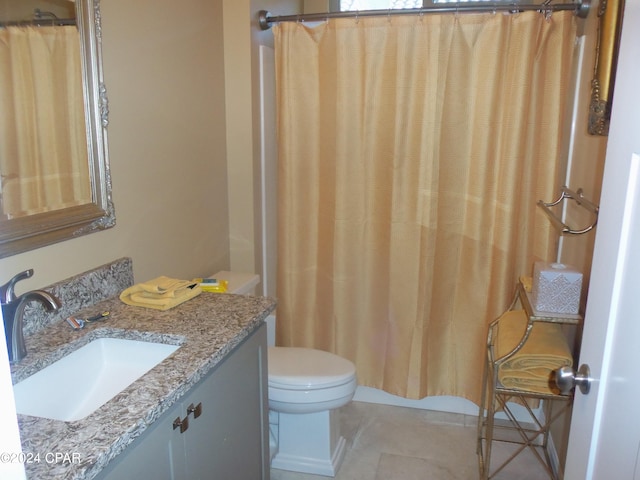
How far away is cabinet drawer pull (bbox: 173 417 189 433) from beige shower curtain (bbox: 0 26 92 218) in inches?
27.1

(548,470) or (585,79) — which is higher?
(585,79)

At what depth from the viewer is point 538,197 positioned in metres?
2.34

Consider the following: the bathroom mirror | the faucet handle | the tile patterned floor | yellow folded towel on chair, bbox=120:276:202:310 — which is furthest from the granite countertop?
the tile patterned floor

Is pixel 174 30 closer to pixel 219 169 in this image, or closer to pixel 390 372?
pixel 219 169

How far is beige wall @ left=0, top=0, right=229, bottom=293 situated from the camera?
5.53 feet

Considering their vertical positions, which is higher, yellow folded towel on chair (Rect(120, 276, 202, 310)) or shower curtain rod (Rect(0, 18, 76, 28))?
shower curtain rod (Rect(0, 18, 76, 28))

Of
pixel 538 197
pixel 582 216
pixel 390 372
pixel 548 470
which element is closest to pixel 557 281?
pixel 582 216

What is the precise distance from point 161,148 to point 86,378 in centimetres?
94

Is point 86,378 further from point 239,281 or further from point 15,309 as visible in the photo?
point 239,281

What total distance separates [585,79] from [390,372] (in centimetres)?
164

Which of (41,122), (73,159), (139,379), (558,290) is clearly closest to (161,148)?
(73,159)

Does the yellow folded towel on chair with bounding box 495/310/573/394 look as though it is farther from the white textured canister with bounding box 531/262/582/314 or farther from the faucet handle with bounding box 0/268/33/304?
the faucet handle with bounding box 0/268/33/304

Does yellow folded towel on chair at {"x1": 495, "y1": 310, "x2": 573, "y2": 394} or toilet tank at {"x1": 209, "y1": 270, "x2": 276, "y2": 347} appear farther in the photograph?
toilet tank at {"x1": 209, "y1": 270, "x2": 276, "y2": 347}

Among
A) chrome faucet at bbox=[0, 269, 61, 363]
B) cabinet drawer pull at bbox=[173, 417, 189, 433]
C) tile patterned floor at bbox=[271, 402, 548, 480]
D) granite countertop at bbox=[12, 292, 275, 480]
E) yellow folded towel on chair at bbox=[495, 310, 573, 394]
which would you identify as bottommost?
tile patterned floor at bbox=[271, 402, 548, 480]
